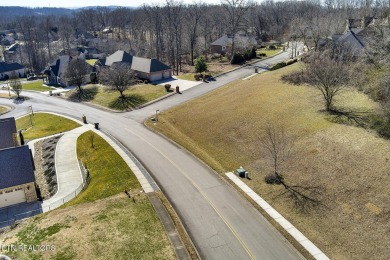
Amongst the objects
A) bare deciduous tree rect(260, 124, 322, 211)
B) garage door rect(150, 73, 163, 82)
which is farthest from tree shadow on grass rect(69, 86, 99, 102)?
bare deciduous tree rect(260, 124, 322, 211)

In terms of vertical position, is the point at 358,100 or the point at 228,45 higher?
the point at 228,45

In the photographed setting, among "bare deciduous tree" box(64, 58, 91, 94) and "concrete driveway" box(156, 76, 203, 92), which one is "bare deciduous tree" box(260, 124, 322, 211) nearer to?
"concrete driveway" box(156, 76, 203, 92)

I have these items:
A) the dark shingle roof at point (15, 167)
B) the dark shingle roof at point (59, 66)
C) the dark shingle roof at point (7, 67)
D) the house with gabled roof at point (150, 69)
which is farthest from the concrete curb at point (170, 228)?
the dark shingle roof at point (7, 67)

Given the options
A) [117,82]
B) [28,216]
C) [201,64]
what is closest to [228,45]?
[201,64]

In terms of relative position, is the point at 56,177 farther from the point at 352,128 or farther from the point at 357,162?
the point at 352,128

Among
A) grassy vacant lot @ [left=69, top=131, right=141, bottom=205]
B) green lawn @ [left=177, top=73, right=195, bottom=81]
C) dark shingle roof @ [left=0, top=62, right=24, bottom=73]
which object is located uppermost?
dark shingle roof @ [left=0, top=62, right=24, bottom=73]

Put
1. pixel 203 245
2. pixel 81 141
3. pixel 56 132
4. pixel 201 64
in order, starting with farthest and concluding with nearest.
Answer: pixel 201 64
pixel 56 132
pixel 81 141
pixel 203 245

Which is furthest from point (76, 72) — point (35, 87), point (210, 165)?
point (210, 165)
